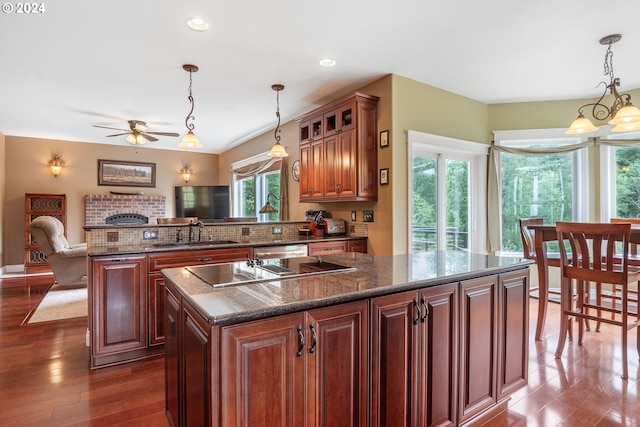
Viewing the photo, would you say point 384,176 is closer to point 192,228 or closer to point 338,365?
point 192,228

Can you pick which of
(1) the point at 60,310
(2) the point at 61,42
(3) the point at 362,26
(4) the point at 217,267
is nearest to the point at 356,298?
(4) the point at 217,267

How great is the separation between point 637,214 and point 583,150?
1.01 m

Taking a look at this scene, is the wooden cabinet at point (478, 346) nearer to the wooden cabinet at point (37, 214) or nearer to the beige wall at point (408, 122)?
the beige wall at point (408, 122)

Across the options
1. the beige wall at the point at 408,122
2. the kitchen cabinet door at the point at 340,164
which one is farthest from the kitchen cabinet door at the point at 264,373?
the kitchen cabinet door at the point at 340,164

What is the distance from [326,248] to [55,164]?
6.45 metres

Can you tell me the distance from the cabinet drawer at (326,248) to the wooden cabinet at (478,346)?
2186 millimetres

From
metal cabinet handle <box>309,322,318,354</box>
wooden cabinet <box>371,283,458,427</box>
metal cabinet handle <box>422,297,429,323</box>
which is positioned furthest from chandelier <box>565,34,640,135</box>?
metal cabinet handle <box>309,322,318,354</box>

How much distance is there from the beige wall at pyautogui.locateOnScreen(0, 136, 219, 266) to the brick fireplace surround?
0.59ft

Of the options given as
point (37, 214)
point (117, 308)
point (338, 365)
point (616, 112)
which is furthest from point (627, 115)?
point (37, 214)

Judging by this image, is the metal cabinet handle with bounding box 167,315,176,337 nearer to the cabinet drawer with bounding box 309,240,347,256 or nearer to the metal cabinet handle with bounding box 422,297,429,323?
the metal cabinet handle with bounding box 422,297,429,323

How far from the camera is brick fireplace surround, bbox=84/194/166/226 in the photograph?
7.27 metres

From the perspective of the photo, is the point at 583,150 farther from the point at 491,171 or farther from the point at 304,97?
the point at 304,97

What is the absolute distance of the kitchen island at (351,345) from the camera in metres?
1.22

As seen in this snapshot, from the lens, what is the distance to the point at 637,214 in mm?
4242
